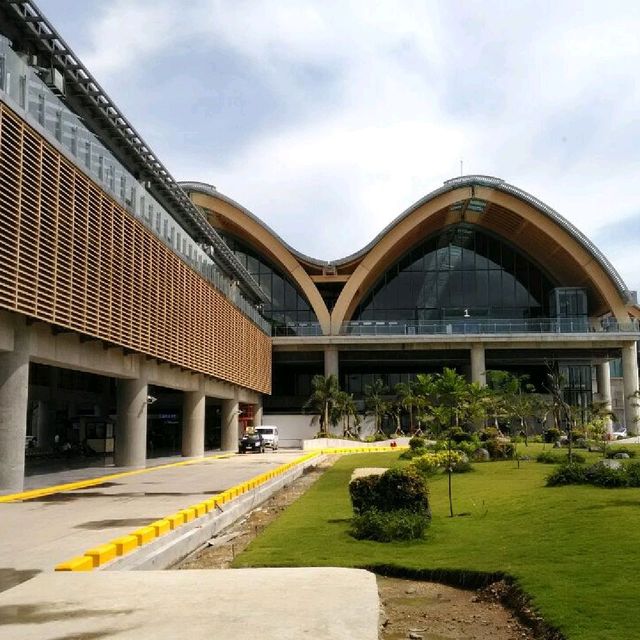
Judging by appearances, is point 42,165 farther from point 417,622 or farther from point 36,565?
point 417,622

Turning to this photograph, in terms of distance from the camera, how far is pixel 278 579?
28.0 ft

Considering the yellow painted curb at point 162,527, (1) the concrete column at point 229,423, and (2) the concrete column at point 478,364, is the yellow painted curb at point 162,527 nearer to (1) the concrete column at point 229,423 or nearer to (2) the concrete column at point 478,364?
(1) the concrete column at point 229,423

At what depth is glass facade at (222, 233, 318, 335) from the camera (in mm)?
71312

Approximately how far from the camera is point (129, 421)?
102 feet

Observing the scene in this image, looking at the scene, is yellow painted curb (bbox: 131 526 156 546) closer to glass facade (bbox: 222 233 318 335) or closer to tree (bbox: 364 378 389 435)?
tree (bbox: 364 378 389 435)

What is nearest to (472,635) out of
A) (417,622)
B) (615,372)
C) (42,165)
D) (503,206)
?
(417,622)

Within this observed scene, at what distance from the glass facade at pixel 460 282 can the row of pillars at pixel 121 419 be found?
18.4 m

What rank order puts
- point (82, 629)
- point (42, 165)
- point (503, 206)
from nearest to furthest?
point (82, 629) < point (42, 165) < point (503, 206)

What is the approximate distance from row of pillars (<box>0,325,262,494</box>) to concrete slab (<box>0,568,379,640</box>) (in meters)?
12.1

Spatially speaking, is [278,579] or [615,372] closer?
[278,579]

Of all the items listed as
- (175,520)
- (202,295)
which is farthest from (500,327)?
(175,520)

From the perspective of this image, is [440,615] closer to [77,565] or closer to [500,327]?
[77,565]

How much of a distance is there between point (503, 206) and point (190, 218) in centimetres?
3445

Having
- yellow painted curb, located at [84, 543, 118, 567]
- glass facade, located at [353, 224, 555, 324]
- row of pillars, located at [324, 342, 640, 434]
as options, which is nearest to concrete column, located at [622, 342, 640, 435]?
row of pillars, located at [324, 342, 640, 434]
